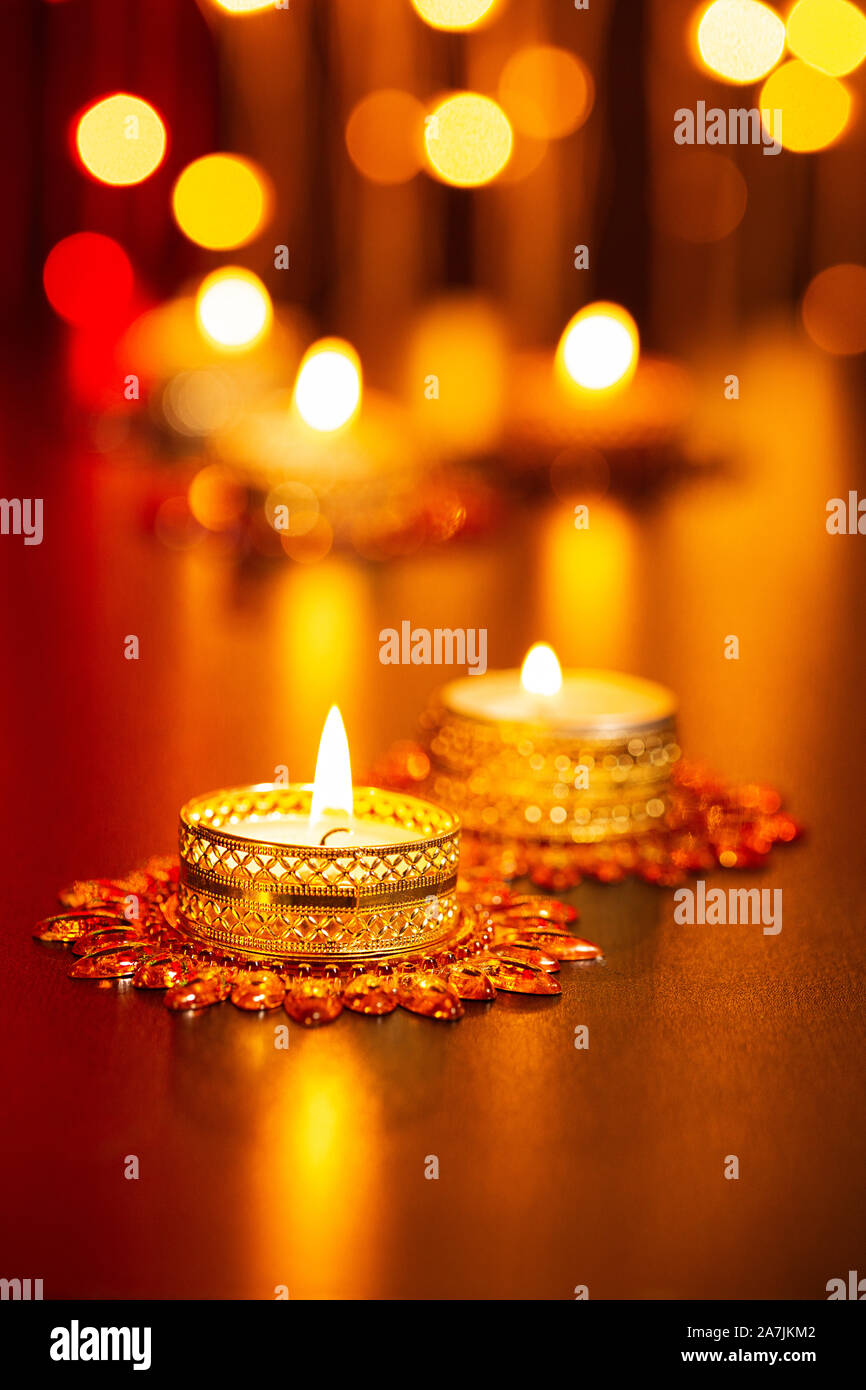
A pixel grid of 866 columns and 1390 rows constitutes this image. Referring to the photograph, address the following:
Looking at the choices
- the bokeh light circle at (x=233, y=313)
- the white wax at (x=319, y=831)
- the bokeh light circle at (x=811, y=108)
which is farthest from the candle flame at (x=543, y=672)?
the bokeh light circle at (x=811, y=108)

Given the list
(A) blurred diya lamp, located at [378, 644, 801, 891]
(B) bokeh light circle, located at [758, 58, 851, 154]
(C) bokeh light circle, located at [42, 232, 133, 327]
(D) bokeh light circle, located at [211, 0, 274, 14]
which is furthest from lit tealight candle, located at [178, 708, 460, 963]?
(B) bokeh light circle, located at [758, 58, 851, 154]

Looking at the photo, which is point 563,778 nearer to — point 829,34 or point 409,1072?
point 409,1072

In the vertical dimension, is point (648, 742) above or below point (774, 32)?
Result: below

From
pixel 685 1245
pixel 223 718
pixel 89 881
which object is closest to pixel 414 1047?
pixel 685 1245

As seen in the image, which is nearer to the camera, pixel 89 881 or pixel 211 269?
pixel 89 881

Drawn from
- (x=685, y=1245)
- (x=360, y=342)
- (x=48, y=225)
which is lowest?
(x=685, y=1245)

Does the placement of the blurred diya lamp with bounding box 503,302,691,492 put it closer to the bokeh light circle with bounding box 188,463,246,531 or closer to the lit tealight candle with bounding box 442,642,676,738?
the bokeh light circle with bounding box 188,463,246,531

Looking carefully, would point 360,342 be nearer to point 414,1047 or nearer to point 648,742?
point 648,742

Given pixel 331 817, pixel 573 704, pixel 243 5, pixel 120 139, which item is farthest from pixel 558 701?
pixel 120 139
